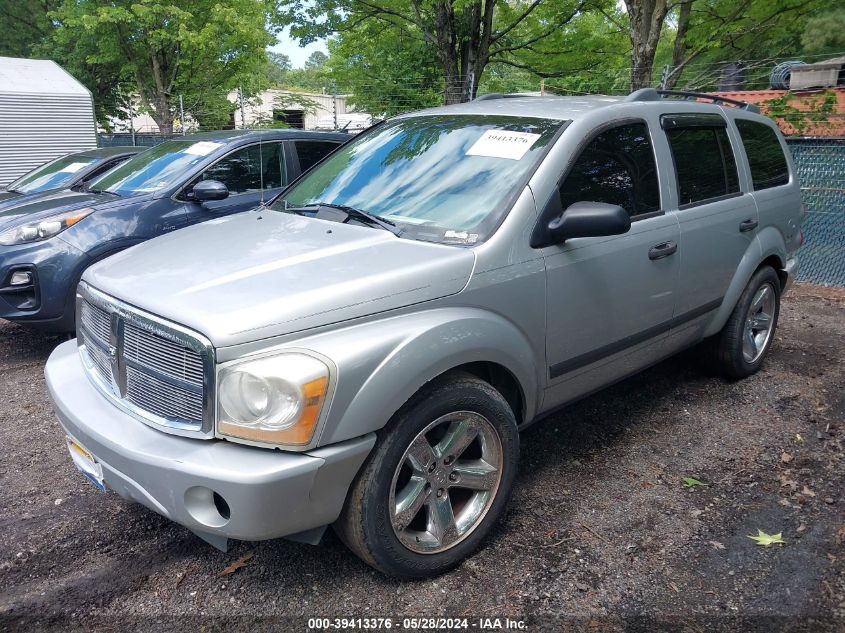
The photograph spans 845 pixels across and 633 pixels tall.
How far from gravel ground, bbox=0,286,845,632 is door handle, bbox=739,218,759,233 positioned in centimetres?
119

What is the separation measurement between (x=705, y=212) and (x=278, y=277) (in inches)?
105

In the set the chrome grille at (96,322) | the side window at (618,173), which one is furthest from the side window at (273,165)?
the side window at (618,173)

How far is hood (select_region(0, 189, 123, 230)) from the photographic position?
551cm

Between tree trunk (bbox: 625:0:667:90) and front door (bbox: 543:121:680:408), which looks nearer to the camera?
front door (bbox: 543:121:680:408)

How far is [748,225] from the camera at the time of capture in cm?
443

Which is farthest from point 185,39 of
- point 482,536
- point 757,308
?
point 482,536

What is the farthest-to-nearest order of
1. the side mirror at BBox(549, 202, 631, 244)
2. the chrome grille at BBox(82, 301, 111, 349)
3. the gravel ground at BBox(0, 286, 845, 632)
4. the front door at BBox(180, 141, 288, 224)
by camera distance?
the front door at BBox(180, 141, 288, 224) → the side mirror at BBox(549, 202, 631, 244) → the chrome grille at BBox(82, 301, 111, 349) → the gravel ground at BBox(0, 286, 845, 632)

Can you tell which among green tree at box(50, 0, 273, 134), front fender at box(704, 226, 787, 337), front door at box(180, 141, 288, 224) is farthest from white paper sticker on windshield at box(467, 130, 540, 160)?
green tree at box(50, 0, 273, 134)

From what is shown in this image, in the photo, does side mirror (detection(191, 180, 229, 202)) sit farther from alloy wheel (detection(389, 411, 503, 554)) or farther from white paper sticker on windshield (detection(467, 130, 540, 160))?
alloy wheel (detection(389, 411, 503, 554))

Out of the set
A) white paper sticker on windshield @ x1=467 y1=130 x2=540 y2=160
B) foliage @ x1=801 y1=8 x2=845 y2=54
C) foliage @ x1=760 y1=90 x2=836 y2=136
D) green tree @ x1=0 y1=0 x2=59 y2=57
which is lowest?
white paper sticker on windshield @ x1=467 y1=130 x2=540 y2=160

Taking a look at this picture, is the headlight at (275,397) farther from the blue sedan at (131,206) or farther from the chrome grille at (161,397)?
the blue sedan at (131,206)

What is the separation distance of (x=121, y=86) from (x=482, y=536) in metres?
24.1

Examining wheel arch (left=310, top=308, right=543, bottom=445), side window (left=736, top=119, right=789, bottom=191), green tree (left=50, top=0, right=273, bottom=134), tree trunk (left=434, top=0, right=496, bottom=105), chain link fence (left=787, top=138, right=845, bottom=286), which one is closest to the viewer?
wheel arch (left=310, top=308, right=543, bottom=445)

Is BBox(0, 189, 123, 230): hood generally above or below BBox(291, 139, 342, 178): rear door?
below
